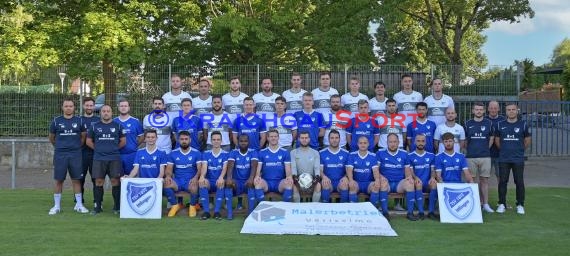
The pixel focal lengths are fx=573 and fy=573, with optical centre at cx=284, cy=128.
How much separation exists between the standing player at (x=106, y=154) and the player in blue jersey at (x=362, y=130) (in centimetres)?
380

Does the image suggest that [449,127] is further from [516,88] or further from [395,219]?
[516,88]

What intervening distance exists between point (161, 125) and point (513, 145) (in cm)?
584

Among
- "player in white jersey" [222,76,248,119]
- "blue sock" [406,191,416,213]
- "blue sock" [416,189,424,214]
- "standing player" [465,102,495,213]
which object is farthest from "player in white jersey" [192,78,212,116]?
"standing player" [465,102,495,213]

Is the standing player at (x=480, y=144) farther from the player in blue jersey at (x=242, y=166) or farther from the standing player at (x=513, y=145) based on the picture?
the player in blue jersey at (x=242, y=166)

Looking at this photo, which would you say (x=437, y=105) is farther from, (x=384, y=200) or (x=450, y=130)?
(x=384, y=200)

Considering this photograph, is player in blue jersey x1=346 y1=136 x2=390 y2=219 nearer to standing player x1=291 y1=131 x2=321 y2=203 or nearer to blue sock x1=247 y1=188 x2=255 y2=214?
standing player x1=291 y1=131 x2=321 y2=203

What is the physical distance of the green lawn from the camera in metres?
6.48

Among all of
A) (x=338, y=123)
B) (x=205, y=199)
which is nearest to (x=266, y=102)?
(x=338, y=123)

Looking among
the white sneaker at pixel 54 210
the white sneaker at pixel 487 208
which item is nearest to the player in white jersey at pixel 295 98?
the white sneaker at pixel 487 208

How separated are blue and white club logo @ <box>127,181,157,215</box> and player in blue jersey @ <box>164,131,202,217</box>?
1.00ft

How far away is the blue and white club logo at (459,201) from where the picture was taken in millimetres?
8406

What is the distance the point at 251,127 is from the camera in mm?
9625

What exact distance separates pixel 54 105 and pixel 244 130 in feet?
30.7

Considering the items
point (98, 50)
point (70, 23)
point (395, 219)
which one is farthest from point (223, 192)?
point (70, 23)
